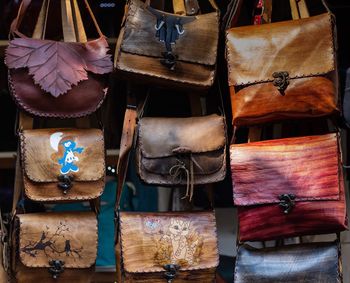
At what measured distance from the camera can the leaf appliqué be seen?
9.70ft

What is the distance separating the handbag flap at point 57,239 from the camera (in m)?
2.94

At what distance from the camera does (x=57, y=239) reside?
2.98 metres

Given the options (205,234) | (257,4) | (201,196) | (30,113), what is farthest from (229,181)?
(30,113)

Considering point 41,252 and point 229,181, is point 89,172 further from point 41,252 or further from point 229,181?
point 229,181

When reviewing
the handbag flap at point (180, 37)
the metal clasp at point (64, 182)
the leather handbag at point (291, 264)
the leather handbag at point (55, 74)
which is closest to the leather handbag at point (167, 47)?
the handbag flap at point (180, 37)

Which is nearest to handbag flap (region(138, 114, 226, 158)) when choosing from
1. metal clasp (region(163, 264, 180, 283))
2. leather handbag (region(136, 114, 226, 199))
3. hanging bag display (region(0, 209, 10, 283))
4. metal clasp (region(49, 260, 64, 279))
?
leather handbag (region(136, 114, 226, 199))

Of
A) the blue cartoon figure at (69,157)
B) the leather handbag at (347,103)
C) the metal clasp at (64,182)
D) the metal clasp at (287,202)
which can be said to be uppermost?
the leather handbag at (347,103)

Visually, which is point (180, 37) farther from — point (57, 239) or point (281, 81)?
point (57, 239)

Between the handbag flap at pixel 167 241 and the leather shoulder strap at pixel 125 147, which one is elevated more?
the leather shoulder strap at pixel 125 147

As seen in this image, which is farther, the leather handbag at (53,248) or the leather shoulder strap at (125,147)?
the leather shoulder strap at (125,147)

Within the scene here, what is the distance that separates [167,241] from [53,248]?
1.46ft

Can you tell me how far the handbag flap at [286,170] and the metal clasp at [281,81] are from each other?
226mm

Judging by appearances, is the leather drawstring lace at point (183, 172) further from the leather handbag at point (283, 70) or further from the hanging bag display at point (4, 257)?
the hanging bag display at point (4, 257)

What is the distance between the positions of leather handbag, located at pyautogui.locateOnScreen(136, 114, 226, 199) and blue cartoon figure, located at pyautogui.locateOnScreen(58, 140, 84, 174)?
25 centimetres
